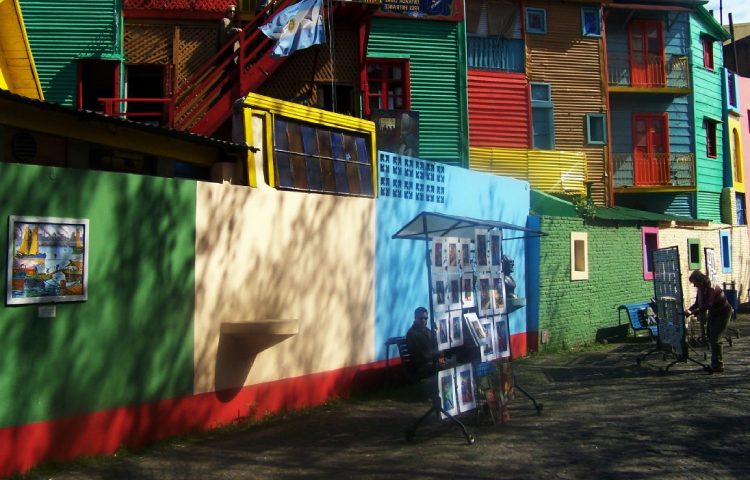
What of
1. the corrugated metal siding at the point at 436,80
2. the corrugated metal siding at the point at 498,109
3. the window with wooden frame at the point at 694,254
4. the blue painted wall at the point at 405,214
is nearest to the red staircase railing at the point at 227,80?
the blue painted wall at the point at 405,214

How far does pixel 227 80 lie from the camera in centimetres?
1358

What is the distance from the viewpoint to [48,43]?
50.7 feet

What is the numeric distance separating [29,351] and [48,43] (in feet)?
35.0

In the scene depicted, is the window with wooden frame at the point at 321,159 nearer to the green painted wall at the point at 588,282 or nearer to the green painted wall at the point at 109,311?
the green painted wall at the point at 109,311

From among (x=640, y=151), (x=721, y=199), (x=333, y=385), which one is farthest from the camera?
(x=721, y=199)

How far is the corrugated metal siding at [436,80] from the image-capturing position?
1814 cm

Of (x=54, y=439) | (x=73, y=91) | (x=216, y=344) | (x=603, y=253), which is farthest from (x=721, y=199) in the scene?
(x=54, y=439)

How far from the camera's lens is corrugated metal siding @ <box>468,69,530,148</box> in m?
21.3

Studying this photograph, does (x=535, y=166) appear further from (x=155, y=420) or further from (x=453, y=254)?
(x=155, y=420)

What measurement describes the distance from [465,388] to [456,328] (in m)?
0.68

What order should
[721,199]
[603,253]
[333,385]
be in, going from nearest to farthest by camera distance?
[333,385], [603,253], [721,199]

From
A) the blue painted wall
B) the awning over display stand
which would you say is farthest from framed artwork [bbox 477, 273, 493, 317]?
the blue painted wall

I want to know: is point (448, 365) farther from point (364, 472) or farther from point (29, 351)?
point (29, 351)

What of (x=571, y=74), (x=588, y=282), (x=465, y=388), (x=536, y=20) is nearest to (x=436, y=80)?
(x=588, y=282)
